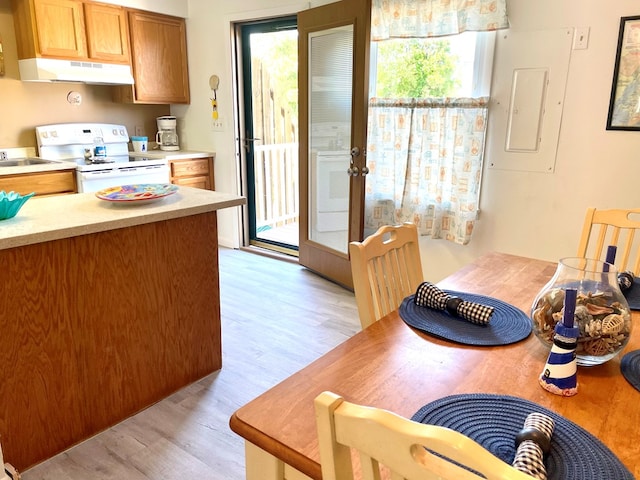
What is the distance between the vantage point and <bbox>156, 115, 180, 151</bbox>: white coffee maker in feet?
14.9

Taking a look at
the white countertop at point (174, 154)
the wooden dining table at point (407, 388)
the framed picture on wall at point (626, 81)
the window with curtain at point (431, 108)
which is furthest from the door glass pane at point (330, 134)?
the wooden dining table at point (407, 388)

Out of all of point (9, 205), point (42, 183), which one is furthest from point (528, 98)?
point (42, 183)

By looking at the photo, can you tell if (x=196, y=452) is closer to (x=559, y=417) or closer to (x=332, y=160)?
(x=559, y=417)

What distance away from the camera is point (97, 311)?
1915 mm

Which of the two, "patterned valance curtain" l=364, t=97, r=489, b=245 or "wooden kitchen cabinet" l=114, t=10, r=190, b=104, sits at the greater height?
"wooden kitchen cabinet" l=114, t=10, r=190, b=104

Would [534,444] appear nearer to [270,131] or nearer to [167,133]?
[167,133]

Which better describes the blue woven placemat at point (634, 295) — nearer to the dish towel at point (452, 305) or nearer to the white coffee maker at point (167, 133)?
the dish towel at point (452, 305)

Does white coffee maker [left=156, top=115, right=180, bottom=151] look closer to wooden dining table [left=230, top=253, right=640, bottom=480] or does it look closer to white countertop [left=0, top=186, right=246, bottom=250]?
white countertop [left=0, top=186, right=246, bottom=250]

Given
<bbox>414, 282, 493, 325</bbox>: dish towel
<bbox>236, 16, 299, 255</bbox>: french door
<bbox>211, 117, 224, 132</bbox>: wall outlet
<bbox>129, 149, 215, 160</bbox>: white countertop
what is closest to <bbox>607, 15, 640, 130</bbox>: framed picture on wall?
<bbox>414, 282, 493, 325</bbox>: dish towel

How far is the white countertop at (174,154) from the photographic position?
4.19 metres

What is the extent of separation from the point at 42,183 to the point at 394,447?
3591 millimetres

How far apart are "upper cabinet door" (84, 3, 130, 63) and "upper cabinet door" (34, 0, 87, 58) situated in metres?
0.06

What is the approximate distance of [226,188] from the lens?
4.50 m

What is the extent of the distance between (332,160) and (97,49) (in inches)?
83.6
